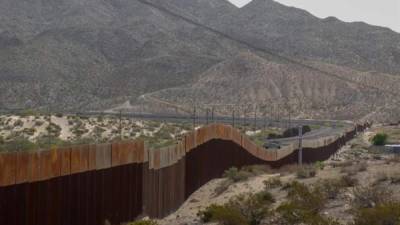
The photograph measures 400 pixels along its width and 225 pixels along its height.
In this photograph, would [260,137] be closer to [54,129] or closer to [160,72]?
[54,129]

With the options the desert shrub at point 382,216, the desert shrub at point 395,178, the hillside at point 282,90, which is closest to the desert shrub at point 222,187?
the desert shrub at point 395,178

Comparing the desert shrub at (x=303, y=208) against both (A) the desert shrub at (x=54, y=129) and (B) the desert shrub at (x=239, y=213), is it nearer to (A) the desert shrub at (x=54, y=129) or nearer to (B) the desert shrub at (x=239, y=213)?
(B) the desert shrub at (x=239, y=213)

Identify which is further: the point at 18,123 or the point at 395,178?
the point at 18,123

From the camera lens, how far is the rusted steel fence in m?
16.3

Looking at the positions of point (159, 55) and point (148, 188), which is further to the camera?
point (159, 55)

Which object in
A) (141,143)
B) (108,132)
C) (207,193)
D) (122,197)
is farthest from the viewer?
(108,132)

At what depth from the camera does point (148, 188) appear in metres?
23.6

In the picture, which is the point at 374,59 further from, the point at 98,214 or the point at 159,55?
the point at 98,214

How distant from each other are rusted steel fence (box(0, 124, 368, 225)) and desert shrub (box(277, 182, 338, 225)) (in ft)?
13.2

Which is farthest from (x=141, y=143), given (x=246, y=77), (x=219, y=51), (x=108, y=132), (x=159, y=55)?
(x=219, y=51)

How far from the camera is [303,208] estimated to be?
789 inches

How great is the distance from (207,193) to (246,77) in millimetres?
134028

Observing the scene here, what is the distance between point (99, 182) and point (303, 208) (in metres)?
4.86

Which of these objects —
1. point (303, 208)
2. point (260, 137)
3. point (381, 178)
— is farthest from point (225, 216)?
point (260, 137)
